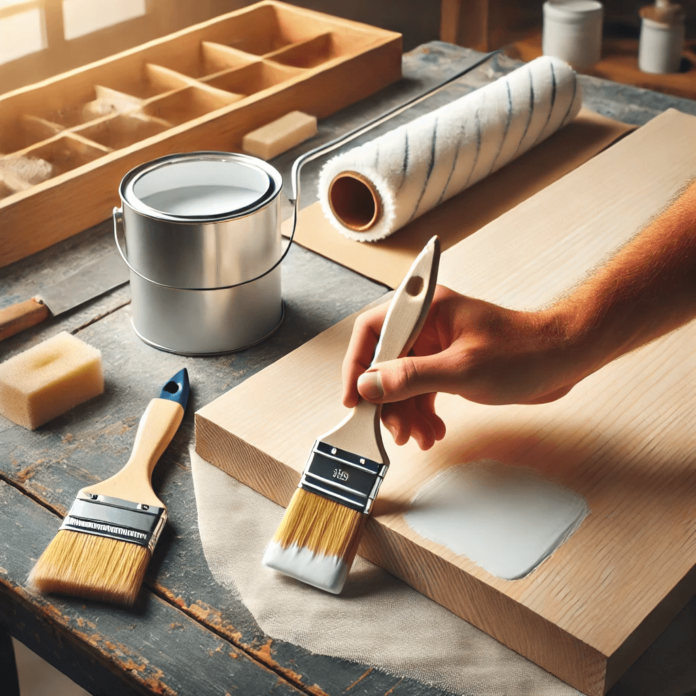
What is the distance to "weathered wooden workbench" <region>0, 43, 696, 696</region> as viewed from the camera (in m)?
0.59

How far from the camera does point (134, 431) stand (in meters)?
0.81

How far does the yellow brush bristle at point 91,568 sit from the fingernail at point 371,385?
0.22 meters

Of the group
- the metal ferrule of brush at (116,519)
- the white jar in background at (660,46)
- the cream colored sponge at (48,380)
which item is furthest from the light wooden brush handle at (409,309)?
the white jar in background at (660,46)

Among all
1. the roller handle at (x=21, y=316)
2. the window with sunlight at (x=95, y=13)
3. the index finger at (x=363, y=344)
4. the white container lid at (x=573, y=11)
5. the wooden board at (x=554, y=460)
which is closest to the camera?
the wooden board at (x=554, y=460)

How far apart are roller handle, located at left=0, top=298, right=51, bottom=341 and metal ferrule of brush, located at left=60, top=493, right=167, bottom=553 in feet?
1.11

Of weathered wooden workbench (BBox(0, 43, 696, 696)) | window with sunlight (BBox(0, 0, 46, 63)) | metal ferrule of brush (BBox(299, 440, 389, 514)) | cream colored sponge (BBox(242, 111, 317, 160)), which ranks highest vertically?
window with sunlight (BBox(0, 0, 46, 63))

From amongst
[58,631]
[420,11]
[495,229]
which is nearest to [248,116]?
[495,229]

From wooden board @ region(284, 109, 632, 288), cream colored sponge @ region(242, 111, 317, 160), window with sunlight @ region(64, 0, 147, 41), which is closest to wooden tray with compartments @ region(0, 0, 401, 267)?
cream colored sponge @ region(242, 111, 317, 160)

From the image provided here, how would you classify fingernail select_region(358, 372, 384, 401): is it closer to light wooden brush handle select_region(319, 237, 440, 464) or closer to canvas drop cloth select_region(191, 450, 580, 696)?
light wooden brush handle select_region(319, 237, 440, 464)

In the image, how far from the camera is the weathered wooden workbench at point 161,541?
0.59 m

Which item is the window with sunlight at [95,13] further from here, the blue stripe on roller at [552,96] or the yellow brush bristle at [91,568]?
the yellow brush bristle at [91,568]

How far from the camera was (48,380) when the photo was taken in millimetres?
797

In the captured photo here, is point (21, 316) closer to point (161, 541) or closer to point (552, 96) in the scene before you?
point (161, 541)

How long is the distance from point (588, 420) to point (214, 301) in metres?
0.40
